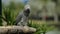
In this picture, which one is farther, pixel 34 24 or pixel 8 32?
pixel 34 24

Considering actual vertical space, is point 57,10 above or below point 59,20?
above

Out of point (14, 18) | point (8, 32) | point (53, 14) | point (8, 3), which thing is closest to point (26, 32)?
point (8, 32)

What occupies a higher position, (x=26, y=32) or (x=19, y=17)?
(x=19, y=17)

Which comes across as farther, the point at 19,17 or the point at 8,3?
the point at 8,3

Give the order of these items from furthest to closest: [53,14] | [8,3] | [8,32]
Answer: [53,14] < [8,3] < [8,32]

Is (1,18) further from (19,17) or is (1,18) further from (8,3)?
(8,3)

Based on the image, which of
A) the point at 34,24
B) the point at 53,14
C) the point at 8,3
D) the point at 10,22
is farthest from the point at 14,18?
the point at 53,14

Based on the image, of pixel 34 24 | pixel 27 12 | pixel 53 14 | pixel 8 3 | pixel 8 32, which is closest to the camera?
pixel 8 32

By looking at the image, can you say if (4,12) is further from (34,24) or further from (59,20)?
(59,20)

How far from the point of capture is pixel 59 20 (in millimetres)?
5703

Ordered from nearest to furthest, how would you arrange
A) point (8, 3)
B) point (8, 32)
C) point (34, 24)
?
1. point (8, 32)
2. point (34, 24)
3. point (8, 3)

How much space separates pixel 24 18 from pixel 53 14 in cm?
438

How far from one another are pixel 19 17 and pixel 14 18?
8 cm

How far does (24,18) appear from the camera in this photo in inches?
47.8
